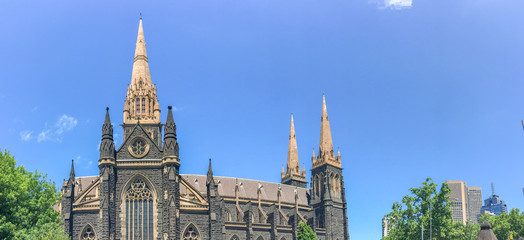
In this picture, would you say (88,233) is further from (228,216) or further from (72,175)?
(228,216)

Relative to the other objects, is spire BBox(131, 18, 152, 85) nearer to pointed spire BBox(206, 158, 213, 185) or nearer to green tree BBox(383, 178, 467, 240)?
pointed spire BBox(206, 158, 213, 185)

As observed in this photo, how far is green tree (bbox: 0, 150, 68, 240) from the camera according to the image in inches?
1797

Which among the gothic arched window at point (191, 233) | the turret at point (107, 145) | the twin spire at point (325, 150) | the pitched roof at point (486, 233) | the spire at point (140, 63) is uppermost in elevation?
the spire at point (140, 63)

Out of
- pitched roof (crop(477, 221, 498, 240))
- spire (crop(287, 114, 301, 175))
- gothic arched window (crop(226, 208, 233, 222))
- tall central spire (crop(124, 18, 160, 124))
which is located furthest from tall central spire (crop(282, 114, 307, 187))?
pitched roof (crop(477, 221, 498, 240))

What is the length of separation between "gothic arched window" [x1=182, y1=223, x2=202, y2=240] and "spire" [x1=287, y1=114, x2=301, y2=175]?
4167cm

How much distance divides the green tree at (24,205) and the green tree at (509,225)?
159 ft

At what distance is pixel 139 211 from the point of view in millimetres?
64562

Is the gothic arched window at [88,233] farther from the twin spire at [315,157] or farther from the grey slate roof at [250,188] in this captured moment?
the twin spire at [315,157]

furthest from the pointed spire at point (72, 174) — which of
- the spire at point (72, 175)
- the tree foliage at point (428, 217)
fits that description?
the tree foliage at point (428, 217)

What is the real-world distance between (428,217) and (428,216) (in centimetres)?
13

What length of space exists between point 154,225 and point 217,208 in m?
7.56

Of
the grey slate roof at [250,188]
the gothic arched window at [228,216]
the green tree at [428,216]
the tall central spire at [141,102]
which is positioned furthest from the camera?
the grey slate roof at [250,188]

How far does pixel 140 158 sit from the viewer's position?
217ft

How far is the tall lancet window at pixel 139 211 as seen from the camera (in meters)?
63.7
